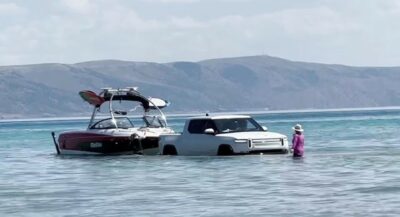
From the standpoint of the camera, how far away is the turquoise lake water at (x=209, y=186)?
924 inches

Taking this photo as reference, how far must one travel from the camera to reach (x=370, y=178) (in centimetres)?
2952

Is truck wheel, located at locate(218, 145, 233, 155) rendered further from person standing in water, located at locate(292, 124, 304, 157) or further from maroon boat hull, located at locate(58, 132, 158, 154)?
maroon boat hull, located at locate(58, 132, 158, 154)

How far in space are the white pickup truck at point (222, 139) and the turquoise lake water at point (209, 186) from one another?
41 cm

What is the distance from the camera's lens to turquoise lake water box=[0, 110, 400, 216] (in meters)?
23.5

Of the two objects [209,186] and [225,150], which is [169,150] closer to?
[225,150]

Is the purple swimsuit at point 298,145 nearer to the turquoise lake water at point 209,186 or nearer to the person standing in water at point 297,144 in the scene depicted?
the person standing in water at point 297,144

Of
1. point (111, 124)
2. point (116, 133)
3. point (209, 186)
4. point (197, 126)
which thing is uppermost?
point (111, 124)

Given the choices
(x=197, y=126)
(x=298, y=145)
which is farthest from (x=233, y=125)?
(x=298, y=145)

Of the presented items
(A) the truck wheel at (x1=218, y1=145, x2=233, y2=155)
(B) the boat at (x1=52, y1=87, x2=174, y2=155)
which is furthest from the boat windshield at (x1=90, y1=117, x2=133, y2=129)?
(A) the truck wheel at (x1=218, y1=145, x2=233, y2=155)

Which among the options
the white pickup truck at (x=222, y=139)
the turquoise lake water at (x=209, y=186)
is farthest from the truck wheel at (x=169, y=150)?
the turquoise lake water at (x=209, y=186)

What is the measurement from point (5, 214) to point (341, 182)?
329 inches

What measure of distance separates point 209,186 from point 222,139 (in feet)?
34.9

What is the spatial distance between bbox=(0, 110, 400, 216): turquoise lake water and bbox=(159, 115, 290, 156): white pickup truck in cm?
41

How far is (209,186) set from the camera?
94.6 feet
